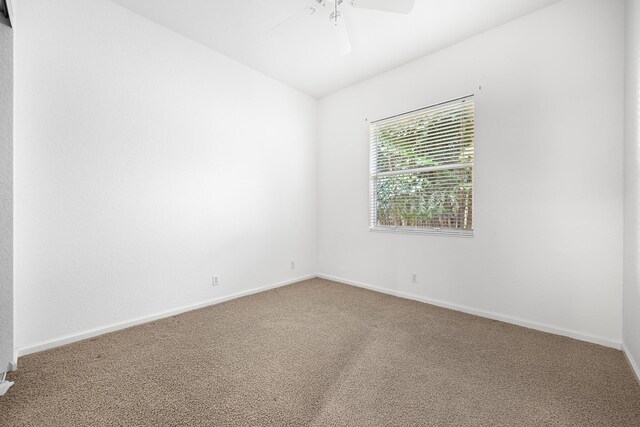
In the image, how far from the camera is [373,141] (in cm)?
370

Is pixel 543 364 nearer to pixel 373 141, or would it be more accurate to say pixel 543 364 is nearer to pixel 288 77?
pixel 373 141

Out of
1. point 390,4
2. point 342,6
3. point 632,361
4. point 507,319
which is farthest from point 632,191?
point 342,6

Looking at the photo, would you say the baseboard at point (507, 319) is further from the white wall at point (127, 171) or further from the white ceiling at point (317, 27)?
the white ceiling at point (317, 27)

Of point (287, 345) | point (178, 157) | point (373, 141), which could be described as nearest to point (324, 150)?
point (373, 141)

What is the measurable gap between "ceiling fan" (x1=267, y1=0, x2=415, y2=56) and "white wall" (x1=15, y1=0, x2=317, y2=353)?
44.4 inches

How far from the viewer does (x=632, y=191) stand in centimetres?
189

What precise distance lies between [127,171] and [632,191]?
396cm

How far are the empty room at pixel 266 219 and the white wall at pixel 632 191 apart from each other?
0.10ft

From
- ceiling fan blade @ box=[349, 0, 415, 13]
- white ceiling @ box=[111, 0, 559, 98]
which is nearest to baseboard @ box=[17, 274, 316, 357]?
white ceiling @ box=[111, 0, 559, 98]

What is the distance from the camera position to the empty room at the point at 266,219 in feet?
5.33

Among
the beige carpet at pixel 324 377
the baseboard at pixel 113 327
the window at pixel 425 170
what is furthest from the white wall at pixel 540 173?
the baseboard at pixel 113 327

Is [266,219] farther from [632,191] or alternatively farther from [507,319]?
[632,191]

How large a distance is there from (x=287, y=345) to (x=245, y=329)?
50 cm

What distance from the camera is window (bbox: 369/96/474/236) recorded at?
2881mm
